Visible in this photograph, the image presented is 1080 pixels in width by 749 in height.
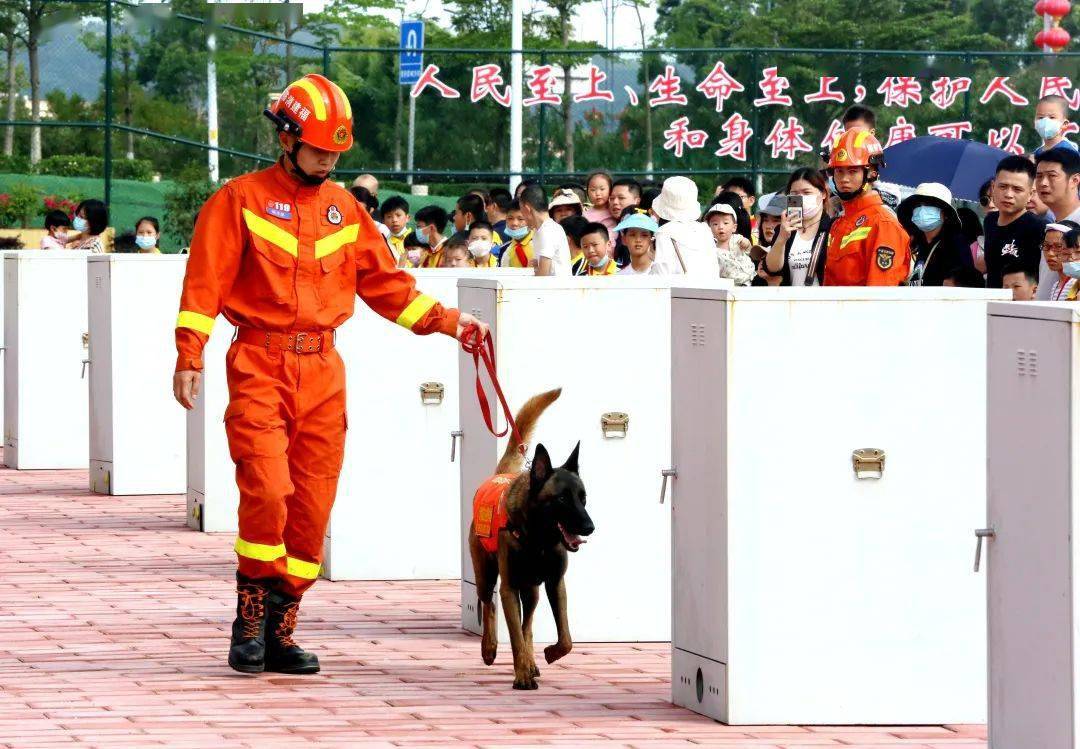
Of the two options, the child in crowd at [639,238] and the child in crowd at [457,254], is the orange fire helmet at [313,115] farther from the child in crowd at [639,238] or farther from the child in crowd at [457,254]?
the child in crowd at [457,254]

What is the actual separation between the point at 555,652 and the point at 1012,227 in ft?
11.9

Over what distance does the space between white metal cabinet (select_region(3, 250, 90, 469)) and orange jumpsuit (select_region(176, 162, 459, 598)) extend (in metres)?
7.62

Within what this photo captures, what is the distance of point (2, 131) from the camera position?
32156mm

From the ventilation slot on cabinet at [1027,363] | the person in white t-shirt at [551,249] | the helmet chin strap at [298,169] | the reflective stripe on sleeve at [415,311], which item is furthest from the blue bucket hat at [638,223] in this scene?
the ventilation slot on cabinet at [1027,363]

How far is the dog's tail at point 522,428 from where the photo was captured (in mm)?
7719

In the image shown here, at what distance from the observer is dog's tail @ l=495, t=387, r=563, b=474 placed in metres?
7.72

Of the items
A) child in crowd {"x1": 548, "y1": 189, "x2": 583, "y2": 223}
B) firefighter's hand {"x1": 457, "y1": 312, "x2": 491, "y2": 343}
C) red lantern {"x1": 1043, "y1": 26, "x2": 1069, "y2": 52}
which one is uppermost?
red lantern {"x1": 1043, "y1": 26, "x2": 1069, "y2": 52}

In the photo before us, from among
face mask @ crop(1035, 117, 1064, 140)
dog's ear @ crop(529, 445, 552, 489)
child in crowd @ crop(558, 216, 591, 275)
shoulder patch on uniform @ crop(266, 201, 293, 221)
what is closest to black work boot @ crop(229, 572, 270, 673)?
dog's ear @ crop(529, 445, 552, 489)

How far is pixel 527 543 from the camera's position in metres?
7.33

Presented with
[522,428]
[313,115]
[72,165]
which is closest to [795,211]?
[522,428]

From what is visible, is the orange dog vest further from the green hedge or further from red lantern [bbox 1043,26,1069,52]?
the green hedge

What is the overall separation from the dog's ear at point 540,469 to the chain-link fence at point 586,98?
631 inches

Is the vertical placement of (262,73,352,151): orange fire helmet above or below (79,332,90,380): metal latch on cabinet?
above

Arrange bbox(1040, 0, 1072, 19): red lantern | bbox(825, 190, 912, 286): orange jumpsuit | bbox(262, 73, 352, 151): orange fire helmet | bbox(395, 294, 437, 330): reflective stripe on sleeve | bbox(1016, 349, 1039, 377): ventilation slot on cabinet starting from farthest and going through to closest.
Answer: bbox(1040, 0, 1072, 19): red lantern, bbox(825, 190, 912, 286): orange jumpsuit, bbox(395, 294, 437, 330): reflective stripe on sleeve, bbox(262, 73, 352, 151): orange fire helmet, bbox(1016, 349, 1039, 377): ventilation slot on cabinet
